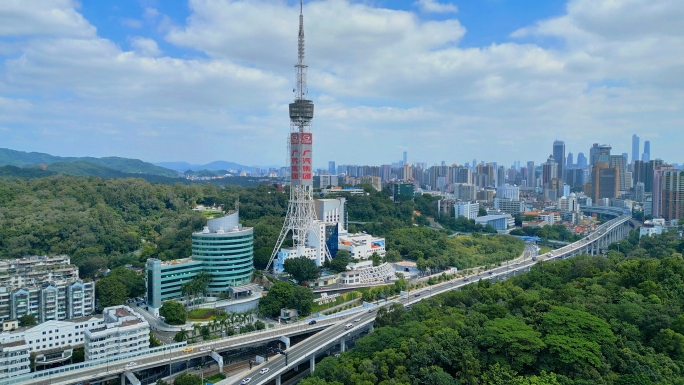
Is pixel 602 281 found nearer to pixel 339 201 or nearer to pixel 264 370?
pixel 264 370

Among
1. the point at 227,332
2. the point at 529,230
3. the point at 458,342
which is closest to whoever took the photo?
the point at 458,342

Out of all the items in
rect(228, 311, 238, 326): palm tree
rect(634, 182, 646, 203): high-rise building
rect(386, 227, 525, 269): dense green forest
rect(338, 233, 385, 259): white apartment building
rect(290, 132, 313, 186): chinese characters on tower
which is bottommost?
rect(228, 311, 238, 326): palm tree

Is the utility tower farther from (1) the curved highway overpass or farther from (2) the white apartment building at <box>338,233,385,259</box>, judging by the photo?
(1) the curved highway overpass

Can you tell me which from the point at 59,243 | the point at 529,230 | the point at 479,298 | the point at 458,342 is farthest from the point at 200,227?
the point at 529,230

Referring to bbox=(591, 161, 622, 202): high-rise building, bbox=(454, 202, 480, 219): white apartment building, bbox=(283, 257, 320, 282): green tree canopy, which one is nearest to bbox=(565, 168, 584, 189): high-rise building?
bbox=(591, 161, 622, 202): high-rise building

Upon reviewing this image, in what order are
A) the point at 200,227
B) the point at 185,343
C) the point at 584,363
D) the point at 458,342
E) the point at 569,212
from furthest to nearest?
the point at 569,212 < the point at 200,227 < the point at 185,343 < the point at 458,342 < the point at 584,363

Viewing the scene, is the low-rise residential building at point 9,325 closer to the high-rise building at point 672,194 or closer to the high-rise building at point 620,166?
the high-rise building at point 672,194
